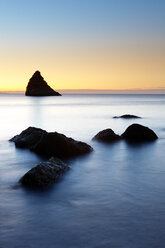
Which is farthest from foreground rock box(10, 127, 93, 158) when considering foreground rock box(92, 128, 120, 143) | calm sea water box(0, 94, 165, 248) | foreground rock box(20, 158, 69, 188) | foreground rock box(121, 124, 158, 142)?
foreground rock box(121, 124, 158, 142)

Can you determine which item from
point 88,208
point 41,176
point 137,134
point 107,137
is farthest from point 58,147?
point 88,208

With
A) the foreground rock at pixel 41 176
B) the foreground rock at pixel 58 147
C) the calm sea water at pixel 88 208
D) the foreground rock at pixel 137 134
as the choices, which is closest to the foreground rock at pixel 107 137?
the foreground rock at pixel 137 134

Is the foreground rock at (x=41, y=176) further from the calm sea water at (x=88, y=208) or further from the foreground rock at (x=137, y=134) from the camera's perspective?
the foreground rock at (x=137, y=134)

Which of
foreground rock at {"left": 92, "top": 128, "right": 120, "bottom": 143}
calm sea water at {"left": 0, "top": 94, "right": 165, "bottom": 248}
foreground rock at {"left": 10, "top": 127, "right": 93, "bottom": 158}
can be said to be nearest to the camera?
calm sea water at {"left": 0, "top": 94, "right": 165, "bottom": 248}

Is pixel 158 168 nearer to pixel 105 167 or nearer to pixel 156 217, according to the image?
pixel 105 167

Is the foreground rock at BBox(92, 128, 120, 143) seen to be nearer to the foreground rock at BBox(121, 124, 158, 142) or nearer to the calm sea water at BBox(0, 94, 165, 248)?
the foreground rock at BBox(121, 124, 158, 142)

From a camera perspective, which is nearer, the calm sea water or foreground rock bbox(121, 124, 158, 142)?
the calm sea water

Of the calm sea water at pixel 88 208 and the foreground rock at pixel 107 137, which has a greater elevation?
the foreground rock at pixel 107 137

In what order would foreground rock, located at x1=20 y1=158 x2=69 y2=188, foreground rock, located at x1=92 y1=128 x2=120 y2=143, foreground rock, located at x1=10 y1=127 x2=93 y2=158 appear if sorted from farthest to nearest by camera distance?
foreground rock, located at x1=92 y1=128 x2=120 y2=143 < foreground rock, located at x1=10 y1=127 x2=93 y2=158 < foreground rock, located at x1=20 y1=158 x2=69 y2=188

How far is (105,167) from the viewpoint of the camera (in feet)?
47.6

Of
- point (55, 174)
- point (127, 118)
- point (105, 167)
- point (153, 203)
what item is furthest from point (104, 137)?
point (127, 118)

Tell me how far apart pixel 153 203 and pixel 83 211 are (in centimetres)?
220

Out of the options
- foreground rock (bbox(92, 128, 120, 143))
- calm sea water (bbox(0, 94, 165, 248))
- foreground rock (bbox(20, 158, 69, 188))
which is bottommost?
calm sea water (bbox(0, 94, 165, 248))

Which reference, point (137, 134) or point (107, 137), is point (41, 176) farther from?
point (137, 134)
